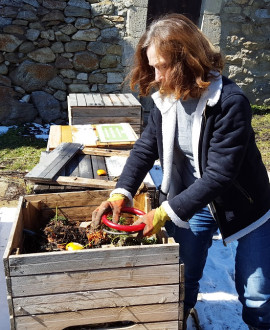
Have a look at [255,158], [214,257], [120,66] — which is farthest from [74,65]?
[255,158]

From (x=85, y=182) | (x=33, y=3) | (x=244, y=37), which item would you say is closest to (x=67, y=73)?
(x=33, y=3)

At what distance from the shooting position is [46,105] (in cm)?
655

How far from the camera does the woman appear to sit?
1.53m

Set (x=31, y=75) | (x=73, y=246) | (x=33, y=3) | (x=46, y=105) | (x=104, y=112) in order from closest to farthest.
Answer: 1. (x=73, y=246)
2. (x=104, y=112)
3. (x=33, y=3)
4. (x=31, y=75)
5. (x=46, y=105)

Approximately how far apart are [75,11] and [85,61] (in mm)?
789

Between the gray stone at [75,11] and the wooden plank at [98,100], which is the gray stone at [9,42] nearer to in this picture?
the gray stone at [75,11]

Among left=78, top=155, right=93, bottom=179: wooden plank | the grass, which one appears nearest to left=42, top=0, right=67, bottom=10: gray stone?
the grass

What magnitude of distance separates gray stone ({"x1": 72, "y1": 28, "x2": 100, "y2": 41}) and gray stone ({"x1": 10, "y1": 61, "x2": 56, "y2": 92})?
664 millimetres

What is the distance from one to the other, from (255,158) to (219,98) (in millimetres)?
341

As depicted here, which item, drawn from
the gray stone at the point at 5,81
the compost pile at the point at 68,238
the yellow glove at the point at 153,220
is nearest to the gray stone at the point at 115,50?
the gray stone at the point at 5,81

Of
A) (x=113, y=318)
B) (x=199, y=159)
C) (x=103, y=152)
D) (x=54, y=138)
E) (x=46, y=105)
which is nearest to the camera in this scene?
(x=113, y=318)

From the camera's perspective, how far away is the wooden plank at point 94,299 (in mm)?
1515

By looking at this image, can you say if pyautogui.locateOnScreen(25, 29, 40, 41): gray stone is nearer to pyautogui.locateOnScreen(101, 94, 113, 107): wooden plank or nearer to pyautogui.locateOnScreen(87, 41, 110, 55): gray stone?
pyautogui.locateOnScreen(87, 41, 110, 55): gray stone

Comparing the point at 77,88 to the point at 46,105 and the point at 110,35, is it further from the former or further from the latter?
the point at 110,35
